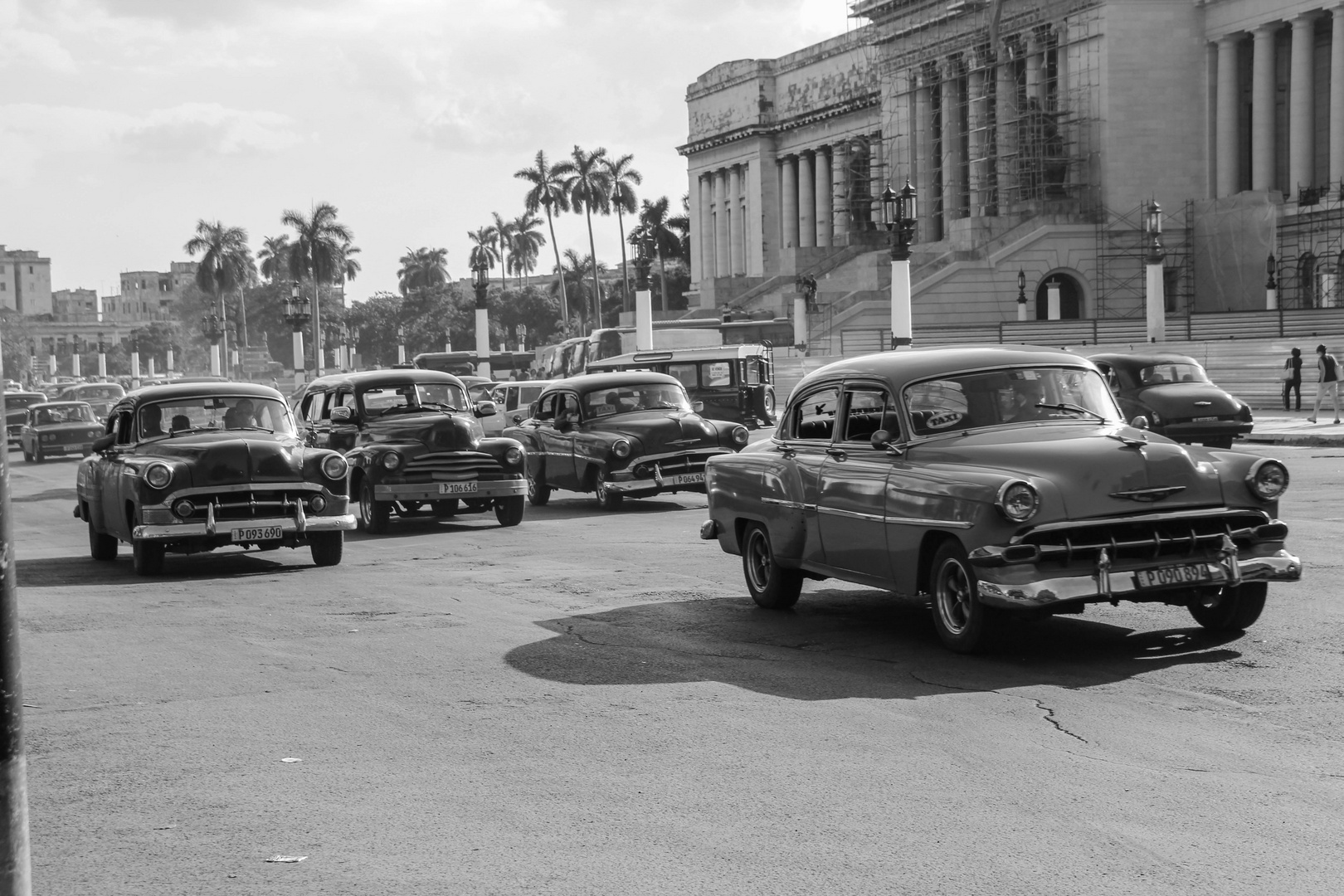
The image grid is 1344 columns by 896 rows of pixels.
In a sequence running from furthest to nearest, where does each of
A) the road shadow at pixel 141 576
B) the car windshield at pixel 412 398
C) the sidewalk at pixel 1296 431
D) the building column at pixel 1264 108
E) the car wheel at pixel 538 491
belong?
the building column at pixel 1264 108 → the sidewalk at pixel 1296 431 → the car wheel at pixel 538 491 → the car windshield at pixel 412 398 → the road shadow at pixel 141 576

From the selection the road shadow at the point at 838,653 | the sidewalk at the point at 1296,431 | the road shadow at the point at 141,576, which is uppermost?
the sidewalk at the point at 1296,431

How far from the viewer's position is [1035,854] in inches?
211

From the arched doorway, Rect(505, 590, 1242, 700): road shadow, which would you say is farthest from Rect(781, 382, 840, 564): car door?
the arched doorway

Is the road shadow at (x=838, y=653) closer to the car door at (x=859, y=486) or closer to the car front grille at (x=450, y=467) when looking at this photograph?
the car door at (x=859, y=486)

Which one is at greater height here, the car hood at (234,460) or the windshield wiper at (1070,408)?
the windshield wiper at (1070,408)

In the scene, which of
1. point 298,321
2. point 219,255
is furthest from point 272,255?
point 298,321

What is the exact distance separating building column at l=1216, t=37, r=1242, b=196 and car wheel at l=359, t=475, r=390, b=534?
55.7 m

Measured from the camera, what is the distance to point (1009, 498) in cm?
848

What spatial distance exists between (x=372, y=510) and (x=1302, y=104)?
53653 mm

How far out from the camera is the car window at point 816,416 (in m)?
10.5

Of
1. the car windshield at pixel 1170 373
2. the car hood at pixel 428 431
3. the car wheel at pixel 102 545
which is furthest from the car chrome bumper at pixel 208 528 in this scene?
the car windshield at pixel 1170 373

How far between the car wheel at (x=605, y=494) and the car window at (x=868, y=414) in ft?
33.4

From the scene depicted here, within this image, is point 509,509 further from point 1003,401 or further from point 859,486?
point 1003,401

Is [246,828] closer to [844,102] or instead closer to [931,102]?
[931,102]
